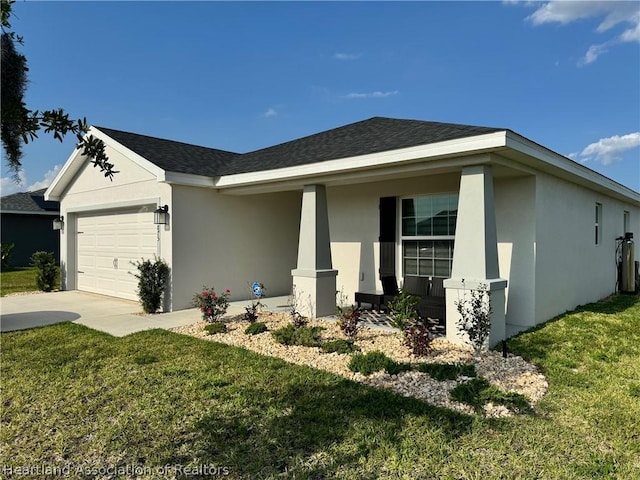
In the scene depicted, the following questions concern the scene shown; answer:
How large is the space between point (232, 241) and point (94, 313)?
3.61m

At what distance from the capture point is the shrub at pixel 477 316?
5891mm

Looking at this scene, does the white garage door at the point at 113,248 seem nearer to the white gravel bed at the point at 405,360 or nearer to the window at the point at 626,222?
the white gravel bed at the point at 405,360

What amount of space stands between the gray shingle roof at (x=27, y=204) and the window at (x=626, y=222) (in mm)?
26207

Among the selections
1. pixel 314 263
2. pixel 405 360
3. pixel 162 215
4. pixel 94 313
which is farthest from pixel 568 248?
pixel 94 313

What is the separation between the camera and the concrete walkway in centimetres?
796

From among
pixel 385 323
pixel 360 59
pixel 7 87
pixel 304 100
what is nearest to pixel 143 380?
pixel 7 87

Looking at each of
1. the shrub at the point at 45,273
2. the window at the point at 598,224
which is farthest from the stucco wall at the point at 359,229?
the shrub at the point at 45,273

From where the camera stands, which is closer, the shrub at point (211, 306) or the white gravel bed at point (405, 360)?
the white gravel bed at point (405, 360)

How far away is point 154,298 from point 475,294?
6947 mm

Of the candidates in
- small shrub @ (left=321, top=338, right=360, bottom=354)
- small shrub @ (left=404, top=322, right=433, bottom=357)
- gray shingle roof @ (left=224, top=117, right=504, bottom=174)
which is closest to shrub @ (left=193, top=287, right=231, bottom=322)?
small shrub @ (left=321, top=338, right=360, bottom=354)

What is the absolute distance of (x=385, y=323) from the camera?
7.78 metres

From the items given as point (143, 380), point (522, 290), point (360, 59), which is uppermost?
point (360, 59)

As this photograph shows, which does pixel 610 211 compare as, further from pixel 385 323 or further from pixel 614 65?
pixel 385 323

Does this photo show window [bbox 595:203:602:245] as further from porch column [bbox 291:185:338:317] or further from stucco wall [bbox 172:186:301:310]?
stucco wall [bbox 172:186:301:310]
